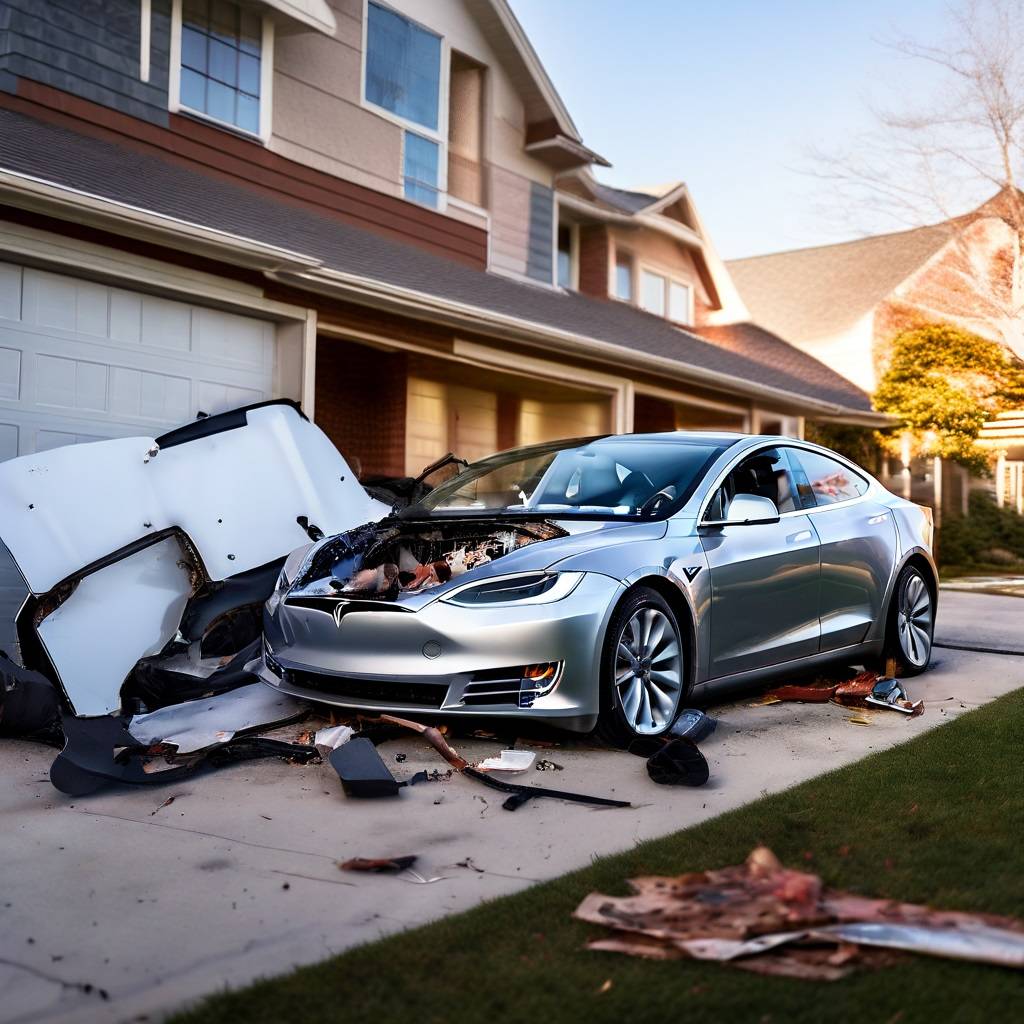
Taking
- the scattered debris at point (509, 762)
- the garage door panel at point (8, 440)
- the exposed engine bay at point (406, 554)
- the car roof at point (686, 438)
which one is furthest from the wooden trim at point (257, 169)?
the scattered debris at point (509, 762)

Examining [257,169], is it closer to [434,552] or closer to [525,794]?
[434,552]

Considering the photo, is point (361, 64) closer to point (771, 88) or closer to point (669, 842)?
point (771, 88)

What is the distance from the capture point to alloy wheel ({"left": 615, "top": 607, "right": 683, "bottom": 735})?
5645mm

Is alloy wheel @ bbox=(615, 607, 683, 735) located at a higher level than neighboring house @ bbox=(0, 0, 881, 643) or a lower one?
lower

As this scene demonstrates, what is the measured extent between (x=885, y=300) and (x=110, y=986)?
26.0 m

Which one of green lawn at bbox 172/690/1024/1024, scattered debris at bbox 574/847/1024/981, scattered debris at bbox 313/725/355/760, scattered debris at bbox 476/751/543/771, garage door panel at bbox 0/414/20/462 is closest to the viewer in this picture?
green lawn at bbox 172/690/1024/1024

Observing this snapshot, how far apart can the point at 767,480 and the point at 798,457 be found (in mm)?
429

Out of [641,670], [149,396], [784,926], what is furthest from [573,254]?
[784,926]

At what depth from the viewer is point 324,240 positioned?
1152cm

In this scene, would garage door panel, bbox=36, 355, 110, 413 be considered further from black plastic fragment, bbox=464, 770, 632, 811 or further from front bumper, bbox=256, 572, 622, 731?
black plastic fragment, bbox=464, 770, 632, 811

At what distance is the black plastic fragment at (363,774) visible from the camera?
4816 millimetres

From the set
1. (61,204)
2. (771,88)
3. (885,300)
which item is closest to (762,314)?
(885,300)

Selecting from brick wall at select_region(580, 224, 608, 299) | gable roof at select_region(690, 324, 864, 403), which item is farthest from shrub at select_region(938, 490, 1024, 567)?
brick wall at select_region(580, 224, 608, 299)

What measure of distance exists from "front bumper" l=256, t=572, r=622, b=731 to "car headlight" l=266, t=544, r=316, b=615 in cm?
79
